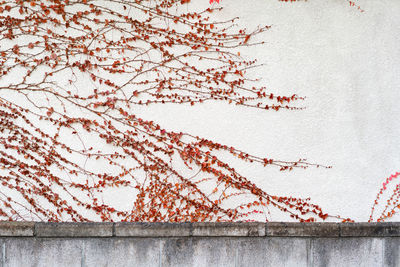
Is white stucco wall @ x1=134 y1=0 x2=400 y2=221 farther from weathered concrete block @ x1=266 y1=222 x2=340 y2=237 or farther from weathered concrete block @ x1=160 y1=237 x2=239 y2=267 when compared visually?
weathered concrete block @ x1=160 y1=237 x2=239 y2=267

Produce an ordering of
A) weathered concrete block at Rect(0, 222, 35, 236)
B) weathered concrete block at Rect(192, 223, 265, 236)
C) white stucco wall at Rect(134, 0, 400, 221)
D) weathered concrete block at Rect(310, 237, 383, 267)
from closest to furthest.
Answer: weathered concrete block at Rect(0, 222, 35, 236)
weathered concrete block at Rect(192, 223, 265, 236)
weathered concrete block at Rect(310, 237, 383, 267)
white stucco wall at Rect(134, 0, 400, 221)

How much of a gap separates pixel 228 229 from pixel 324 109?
6.86 ft

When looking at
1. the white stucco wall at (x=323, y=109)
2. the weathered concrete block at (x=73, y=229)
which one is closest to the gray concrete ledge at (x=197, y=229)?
the weathered concrete block at (x=73, y=229)

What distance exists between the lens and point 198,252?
13.2ft

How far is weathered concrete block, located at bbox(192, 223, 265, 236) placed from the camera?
402 cm

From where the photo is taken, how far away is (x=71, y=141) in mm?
4848

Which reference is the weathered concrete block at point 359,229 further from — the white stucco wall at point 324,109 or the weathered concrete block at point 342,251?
the white stucco wall at point 324,109

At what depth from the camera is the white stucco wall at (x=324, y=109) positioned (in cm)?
493

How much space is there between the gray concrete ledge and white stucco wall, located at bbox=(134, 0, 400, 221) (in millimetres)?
783

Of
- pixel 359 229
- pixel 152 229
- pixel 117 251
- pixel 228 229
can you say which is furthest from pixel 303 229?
pixel 117 251

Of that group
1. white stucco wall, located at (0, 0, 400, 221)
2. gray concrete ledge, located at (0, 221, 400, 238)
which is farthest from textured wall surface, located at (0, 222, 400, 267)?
white stucco wall, located at (0, 0, 400, 221)

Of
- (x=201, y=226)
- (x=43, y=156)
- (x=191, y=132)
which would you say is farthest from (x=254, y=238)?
(x=43, y=156)

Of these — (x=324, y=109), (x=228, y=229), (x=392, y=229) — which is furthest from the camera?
(x=324, y=109)

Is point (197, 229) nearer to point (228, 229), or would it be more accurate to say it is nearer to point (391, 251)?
point (228, 229)
